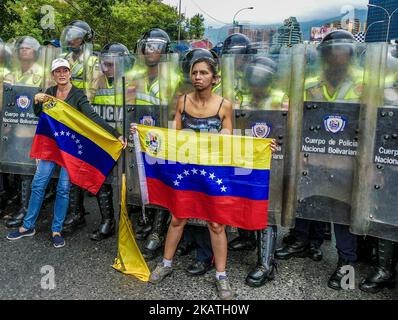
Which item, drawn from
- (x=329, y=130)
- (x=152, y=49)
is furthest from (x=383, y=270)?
(x=152, y=49)

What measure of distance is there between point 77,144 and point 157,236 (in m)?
1.24

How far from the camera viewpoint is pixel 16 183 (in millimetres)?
5629

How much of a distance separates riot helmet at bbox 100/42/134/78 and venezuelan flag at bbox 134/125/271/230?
3.47ft

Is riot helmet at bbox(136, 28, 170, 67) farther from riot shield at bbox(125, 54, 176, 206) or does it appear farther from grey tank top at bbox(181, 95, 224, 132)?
grey tank top at bbox(181, 95, 224, 132)

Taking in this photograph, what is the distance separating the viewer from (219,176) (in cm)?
352

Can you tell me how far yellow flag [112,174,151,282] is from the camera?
155 inches

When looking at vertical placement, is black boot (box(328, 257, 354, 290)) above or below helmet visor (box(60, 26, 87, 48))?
below

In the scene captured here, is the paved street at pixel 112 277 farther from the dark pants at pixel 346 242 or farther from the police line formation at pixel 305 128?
the dark pants at pixel 346 242

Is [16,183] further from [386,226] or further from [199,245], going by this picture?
[386,226]

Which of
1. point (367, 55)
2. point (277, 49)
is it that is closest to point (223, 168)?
point (277, 49)

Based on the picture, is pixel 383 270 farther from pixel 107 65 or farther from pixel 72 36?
pixel 72 36

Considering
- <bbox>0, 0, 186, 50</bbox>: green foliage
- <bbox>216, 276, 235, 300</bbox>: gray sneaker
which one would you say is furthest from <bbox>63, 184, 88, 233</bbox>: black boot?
<bbox>0, 0, 186, 50</bbox>: green foliage

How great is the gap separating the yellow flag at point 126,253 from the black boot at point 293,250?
139 cm

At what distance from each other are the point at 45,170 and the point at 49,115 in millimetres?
589
